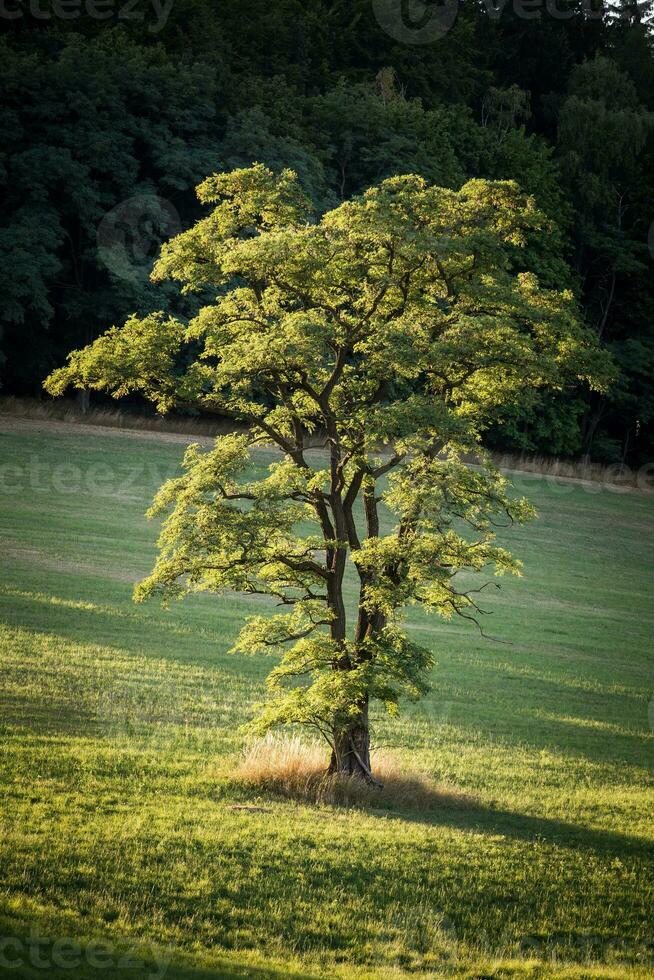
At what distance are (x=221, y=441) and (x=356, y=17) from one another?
66.5 metres

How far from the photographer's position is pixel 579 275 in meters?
68.8

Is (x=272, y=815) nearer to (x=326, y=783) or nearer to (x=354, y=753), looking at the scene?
(x=326, y=783)

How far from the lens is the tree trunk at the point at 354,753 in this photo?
613 inches

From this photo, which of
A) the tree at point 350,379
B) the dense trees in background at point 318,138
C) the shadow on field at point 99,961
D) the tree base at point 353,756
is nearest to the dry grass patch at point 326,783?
the tree base at point 353,756

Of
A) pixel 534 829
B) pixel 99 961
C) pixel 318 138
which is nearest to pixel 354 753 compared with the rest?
pixel 534 829

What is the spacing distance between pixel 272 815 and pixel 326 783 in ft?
5.38

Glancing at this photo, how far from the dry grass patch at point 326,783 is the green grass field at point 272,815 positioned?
0.37 metres

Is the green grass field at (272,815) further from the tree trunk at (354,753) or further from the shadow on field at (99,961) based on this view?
the tree trunk at (354,753)

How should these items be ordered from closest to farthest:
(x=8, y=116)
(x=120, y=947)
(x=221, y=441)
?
(x=120, y=947) < (x=221, y=441) < (x=8, y=116)

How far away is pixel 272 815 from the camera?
1395 centimetres

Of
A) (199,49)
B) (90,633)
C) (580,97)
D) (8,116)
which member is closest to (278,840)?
(90,633)

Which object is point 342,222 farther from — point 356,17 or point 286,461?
point 356,17

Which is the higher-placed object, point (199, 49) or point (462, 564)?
point (199, 49)

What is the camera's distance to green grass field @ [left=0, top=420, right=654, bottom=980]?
32.7 ft
